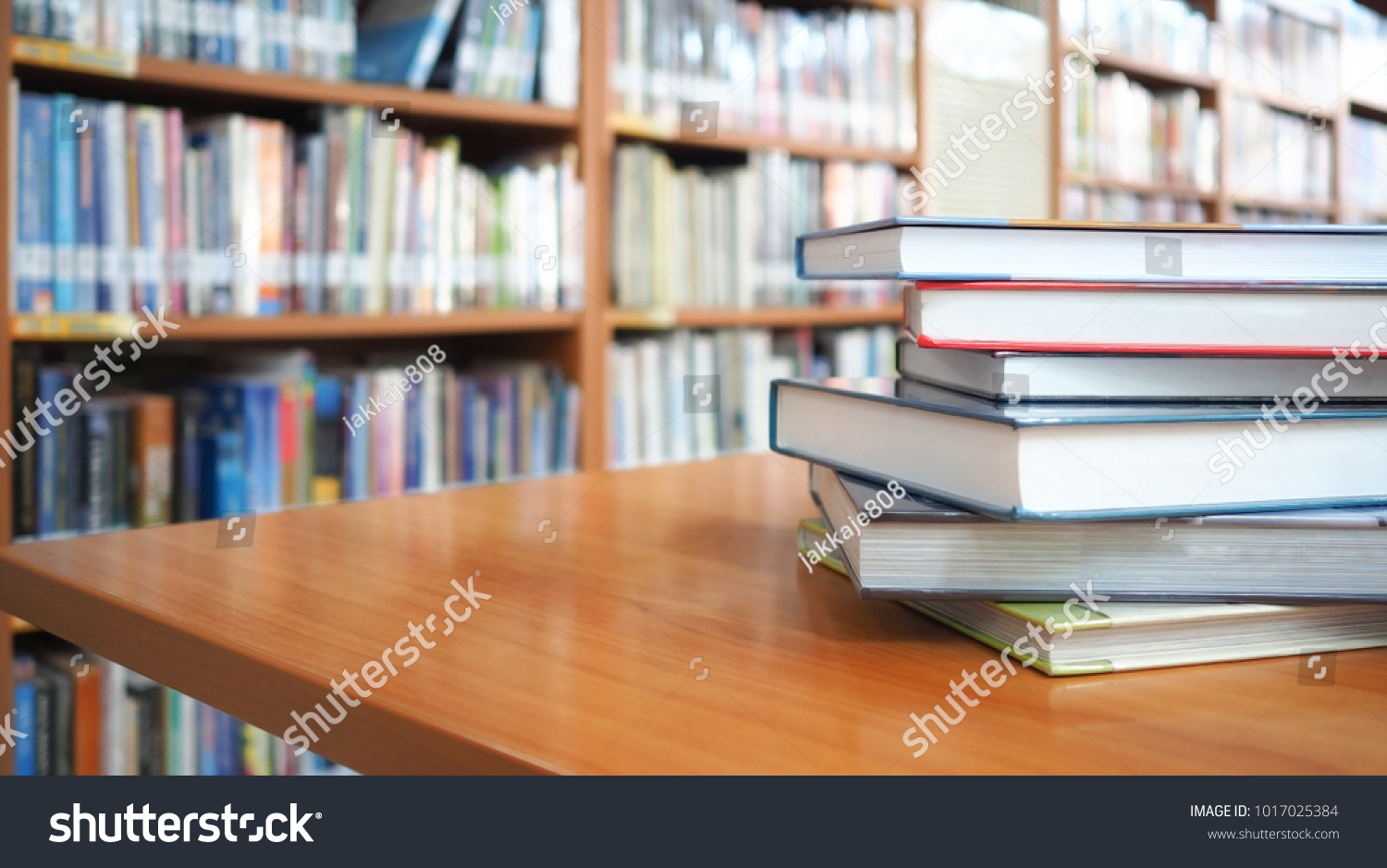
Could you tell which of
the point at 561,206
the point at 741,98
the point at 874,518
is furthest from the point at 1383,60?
the point at 874,518

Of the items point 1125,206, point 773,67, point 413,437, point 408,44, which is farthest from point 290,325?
point 1125,206

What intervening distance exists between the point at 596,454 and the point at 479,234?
0.42 metres

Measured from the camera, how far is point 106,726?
1475 millimetres

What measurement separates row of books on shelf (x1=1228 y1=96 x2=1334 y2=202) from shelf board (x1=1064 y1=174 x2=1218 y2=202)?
0.15 meters

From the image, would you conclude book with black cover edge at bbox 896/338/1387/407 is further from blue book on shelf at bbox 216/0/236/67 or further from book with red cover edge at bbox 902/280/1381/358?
blue book on shelf at bbox 216/0/236/67

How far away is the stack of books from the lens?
450 mm

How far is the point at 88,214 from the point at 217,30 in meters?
0.31

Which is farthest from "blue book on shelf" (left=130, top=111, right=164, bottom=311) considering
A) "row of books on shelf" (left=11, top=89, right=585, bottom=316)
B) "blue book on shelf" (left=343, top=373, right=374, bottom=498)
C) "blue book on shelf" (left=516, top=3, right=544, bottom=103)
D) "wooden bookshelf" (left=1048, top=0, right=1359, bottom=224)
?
"wooden bookshelf" (left=1048, top=0, right=1359, bottom=224)

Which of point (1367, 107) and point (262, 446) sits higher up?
point (1367, 107)

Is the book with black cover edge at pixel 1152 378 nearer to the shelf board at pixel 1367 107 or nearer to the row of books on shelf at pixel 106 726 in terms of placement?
the row of books on shelf at pixel 106 726

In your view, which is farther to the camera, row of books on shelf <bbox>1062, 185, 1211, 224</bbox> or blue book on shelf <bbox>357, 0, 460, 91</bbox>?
row of books on shelf <bbox>1062, 185, 1211, 224</bbox>

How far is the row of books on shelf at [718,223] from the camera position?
77.5 inches

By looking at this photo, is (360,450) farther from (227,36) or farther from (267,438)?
(227,36)

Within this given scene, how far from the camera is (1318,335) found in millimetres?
488
